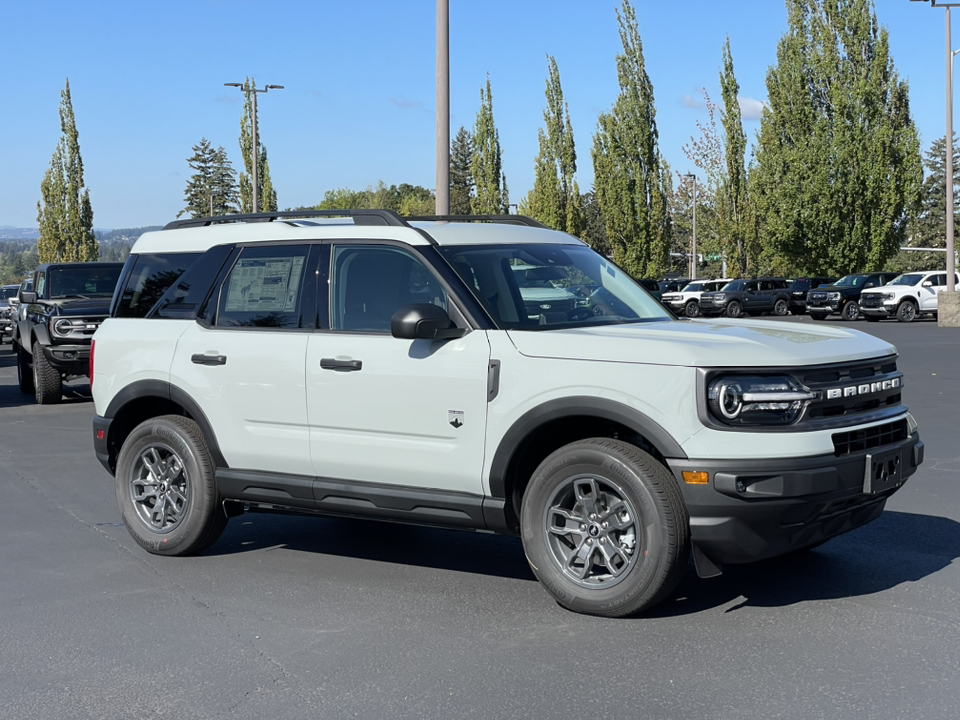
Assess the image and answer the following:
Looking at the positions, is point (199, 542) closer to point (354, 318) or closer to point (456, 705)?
point (354, 318)

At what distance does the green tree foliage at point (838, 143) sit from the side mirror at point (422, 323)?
50.5 meters

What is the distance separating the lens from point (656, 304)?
21.8ft

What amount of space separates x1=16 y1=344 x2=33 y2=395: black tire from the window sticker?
12.0 m

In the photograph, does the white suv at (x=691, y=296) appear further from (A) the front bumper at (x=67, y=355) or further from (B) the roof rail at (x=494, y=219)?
(B) the roof rail at (x=494, y=219)

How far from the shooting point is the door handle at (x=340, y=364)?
587 centimetres

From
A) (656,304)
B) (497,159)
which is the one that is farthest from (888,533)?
(497,159)

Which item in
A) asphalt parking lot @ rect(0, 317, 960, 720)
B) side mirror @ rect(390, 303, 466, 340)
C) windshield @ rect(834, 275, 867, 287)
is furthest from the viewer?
windshield @ rect(834, 275, 867, 287)

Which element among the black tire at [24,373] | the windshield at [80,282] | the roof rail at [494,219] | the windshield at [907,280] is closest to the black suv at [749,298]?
the windshield at [907,280]

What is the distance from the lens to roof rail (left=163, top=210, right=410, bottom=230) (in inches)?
241

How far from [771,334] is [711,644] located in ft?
5.08

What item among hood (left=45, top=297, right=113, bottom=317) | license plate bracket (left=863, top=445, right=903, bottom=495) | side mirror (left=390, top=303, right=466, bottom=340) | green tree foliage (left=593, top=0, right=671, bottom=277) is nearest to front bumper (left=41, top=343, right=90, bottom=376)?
hood (left=45, top=297, right=113, bottom=317)

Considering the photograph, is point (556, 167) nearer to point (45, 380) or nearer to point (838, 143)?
point (838, 143)

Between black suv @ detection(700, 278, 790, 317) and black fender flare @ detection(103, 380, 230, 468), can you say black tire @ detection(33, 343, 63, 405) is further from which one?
black suv @ detection(700, 278, 790, 317)

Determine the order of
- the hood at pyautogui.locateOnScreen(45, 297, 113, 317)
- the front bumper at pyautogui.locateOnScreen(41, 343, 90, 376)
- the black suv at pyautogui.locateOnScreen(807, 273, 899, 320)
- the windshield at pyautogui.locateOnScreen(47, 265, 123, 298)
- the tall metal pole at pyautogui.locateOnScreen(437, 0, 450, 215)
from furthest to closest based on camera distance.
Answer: the black suv at pyautogui.locateOnScreen(807, 273, 899, 320) → the windshield at pyautogui.locateOnScreen(47, 265, 123, 298) → the hood at pyautogui.locateOnScreen(45, 297, 113, 317) → the front bumper at pyautogui.locateOnScreen(41, 343, 90, 376) → the tall metal pole at pyautogui.locateOnScreen(437, 0, 450, 215)
